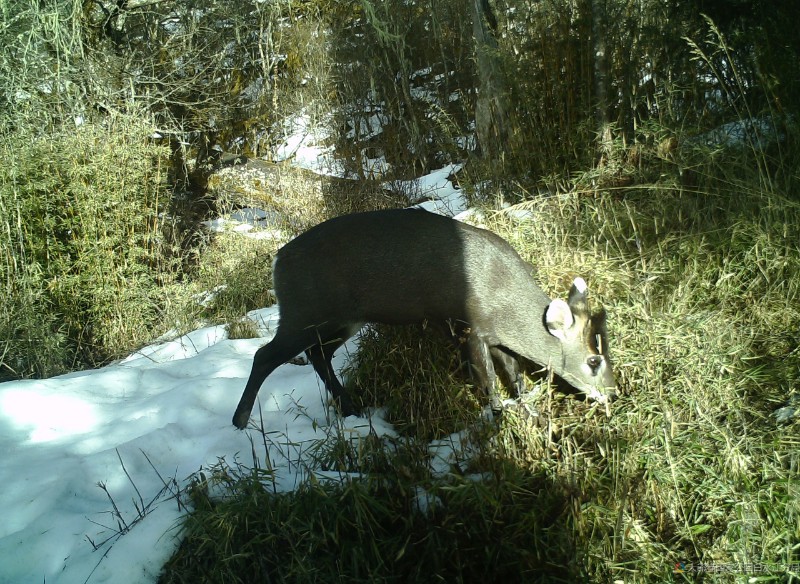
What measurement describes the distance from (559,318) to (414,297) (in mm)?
853

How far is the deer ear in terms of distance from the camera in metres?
3.60

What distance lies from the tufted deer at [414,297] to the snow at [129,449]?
296 mm

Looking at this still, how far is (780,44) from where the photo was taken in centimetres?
466

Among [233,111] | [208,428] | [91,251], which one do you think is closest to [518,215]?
[208,428]

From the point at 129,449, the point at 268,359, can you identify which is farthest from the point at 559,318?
the point at 129,449

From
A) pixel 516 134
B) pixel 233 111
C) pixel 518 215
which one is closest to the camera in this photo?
pixel 518 215

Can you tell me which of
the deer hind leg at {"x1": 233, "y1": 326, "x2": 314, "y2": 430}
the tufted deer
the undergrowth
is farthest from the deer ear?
the deer hind leg at {"x1": 233, "y1": 326, "x2": 314, "y2": 430}

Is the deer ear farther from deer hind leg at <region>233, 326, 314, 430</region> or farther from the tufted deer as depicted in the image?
deer hind leg at <region>233, 326, 314, 430</region>

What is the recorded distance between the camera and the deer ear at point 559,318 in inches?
142

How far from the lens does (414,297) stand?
370cm

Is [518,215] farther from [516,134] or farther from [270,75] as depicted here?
[270,75]

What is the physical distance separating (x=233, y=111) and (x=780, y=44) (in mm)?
8719

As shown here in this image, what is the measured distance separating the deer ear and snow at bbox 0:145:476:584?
2.87 ft

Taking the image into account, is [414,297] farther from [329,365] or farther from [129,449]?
[129,449]
